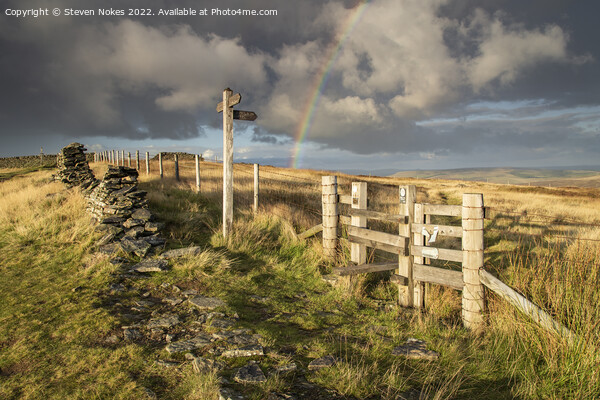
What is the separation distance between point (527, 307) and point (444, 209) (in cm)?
180

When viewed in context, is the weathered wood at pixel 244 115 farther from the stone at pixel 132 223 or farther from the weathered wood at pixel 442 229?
the weathered wood at pixel 442 229

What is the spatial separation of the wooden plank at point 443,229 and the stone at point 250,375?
11.3 feet

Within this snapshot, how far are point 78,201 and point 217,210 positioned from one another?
4.21 meters

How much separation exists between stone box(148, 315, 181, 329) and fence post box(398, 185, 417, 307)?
3842 millimetres

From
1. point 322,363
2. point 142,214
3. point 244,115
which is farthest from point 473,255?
point 142,214

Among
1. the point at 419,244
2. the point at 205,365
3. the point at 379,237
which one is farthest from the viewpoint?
the point at 379,237

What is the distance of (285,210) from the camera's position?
11.6 m

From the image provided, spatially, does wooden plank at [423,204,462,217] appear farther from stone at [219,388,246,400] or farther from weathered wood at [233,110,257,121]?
weathered wood at [233,110,257,121]

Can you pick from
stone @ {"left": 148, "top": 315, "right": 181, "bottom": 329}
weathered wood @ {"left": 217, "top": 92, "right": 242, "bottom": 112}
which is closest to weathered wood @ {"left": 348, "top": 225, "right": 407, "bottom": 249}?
stone @ {"left": 148, "top": 315, "right": 181, "bottom": 329}

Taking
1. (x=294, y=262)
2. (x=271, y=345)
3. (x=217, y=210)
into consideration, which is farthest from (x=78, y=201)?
(x=271, y=345)

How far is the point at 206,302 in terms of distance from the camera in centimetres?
566

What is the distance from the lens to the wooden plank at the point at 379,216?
610cm

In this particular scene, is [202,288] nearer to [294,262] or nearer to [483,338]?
[294,262]

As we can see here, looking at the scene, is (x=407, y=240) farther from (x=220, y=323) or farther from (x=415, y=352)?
(x=220, y=323)
